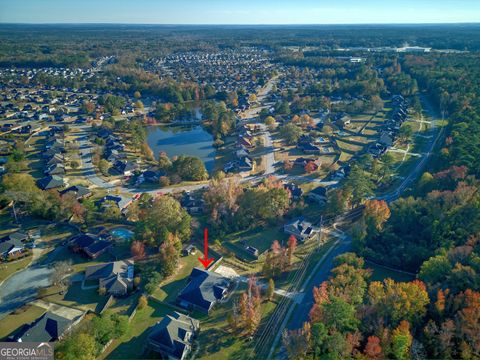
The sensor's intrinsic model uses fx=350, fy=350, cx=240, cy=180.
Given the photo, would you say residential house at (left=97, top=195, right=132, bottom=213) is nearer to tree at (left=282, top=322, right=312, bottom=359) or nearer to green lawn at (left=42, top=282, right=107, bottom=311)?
green lawn at (left=42, top=282, right=107, bottom=311)

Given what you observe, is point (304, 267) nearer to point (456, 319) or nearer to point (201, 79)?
point (456, 319)

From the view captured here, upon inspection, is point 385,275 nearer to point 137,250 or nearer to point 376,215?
point 376,215

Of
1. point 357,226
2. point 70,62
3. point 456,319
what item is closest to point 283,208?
point 357,226

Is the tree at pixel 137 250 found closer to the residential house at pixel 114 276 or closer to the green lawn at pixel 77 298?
the residential house at pixel 114 276

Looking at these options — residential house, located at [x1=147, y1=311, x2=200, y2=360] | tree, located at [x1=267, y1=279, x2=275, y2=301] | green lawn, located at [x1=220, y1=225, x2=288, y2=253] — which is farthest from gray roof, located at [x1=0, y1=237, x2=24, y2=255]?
tree, located at [x1=267, y1=279, x2=275, y2=301]

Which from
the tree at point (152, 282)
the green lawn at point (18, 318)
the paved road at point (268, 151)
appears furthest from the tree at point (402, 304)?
the paved road at point (268, 151)
